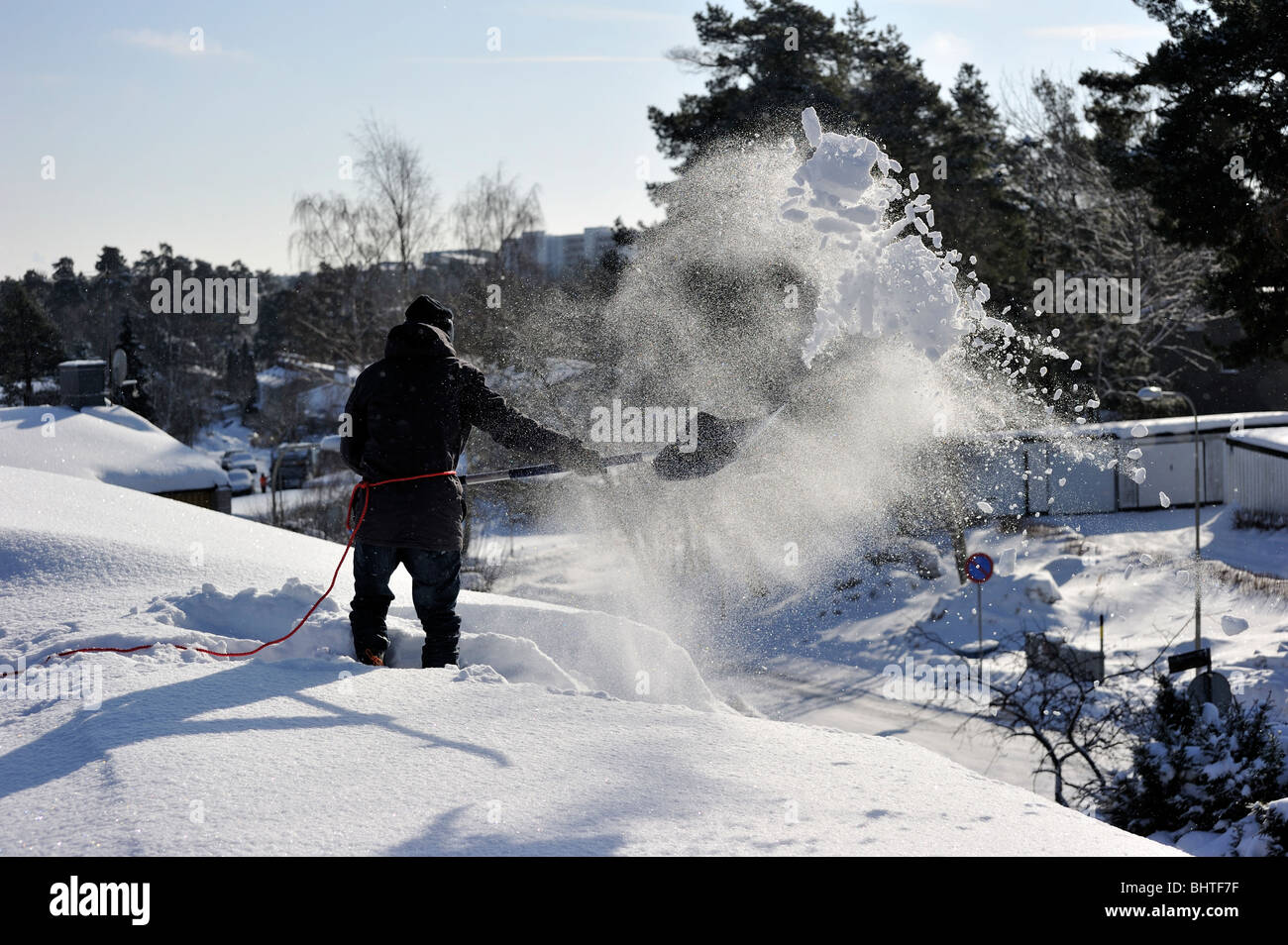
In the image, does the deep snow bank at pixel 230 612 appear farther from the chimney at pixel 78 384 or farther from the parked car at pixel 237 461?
the parked car at pixel 237 461

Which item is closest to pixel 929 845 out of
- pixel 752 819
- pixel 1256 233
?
pixel 752 819

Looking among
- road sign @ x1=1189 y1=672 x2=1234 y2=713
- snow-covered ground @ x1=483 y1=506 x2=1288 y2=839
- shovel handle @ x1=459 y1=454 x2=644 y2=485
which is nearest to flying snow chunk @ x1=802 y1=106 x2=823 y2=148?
shovel handle @ x1=459 y1=454 x2=644 y2=485

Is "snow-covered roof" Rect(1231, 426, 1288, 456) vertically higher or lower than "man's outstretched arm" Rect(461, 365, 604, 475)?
lower

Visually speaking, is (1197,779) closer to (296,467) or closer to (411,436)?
(411,436)

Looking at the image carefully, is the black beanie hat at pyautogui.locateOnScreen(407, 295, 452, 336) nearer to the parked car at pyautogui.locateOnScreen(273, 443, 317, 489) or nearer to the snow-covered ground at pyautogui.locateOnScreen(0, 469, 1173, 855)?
the snow-covered ground at pyautogui.locateOnScreen(0, 469, 1173, 855)

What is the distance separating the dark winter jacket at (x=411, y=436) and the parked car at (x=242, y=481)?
126 ft

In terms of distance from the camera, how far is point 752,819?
3.07 meters

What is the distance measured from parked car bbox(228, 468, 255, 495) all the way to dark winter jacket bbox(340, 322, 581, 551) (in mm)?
38541

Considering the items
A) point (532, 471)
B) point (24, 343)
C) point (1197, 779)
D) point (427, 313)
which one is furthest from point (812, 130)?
point (24, 343)

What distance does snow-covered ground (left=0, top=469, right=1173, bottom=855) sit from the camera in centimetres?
286

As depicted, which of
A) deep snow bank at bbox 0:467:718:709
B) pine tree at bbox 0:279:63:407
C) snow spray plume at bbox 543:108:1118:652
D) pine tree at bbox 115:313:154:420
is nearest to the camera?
deep snow bank at bbox 0:467:718:709
